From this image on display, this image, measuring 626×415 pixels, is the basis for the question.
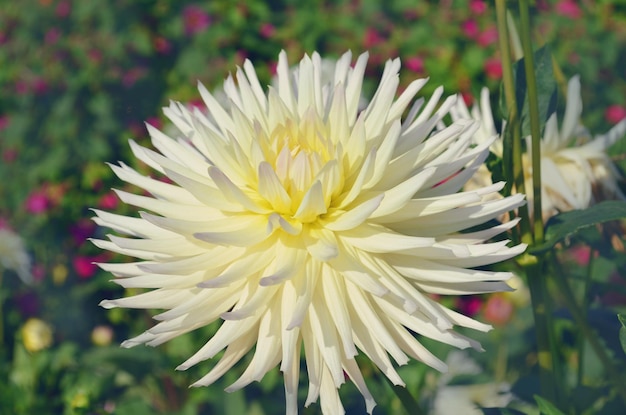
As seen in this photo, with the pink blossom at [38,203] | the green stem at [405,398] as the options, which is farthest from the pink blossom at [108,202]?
the green stem at [405,398]

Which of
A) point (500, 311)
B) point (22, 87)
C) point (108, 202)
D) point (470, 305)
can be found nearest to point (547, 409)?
point (500, 311)

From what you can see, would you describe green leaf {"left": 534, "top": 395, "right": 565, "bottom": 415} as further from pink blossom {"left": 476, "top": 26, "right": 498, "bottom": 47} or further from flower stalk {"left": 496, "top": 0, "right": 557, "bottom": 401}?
pink blossom {"left": 476, "top": 26, "right": 498, "bottom": 47}

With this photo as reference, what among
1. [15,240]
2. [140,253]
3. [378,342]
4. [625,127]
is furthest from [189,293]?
[15,240]

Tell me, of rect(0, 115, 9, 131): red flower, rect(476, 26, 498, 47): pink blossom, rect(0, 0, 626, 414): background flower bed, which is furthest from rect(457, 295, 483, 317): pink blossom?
rect(0, 115, 9, 131): red flower

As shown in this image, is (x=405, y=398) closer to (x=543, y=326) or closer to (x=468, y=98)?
(x=543, y=326)

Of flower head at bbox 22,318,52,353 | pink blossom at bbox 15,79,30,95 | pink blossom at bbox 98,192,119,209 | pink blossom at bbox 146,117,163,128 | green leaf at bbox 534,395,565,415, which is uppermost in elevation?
pink blossom at bbox 15,79,30,95

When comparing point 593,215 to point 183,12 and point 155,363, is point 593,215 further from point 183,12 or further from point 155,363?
point 183,12
